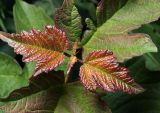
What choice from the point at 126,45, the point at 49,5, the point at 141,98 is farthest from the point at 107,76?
the point at 49,5

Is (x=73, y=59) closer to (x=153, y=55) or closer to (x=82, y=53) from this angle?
(x=82, y=53)

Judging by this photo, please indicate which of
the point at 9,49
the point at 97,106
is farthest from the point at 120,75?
the point at 9,49

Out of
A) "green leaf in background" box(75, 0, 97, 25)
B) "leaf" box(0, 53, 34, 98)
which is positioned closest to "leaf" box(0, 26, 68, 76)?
"leaf" box(0, 53, 34, 98)

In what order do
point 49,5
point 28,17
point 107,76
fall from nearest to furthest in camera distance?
point 107,76, point 28,17, point 49,5

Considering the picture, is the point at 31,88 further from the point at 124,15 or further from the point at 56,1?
the point at 56,1

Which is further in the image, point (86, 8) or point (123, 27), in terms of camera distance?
point (86, 8)

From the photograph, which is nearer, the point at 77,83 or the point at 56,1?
the point at 77,83

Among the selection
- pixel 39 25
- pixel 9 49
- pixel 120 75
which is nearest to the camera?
pixel 120 75
